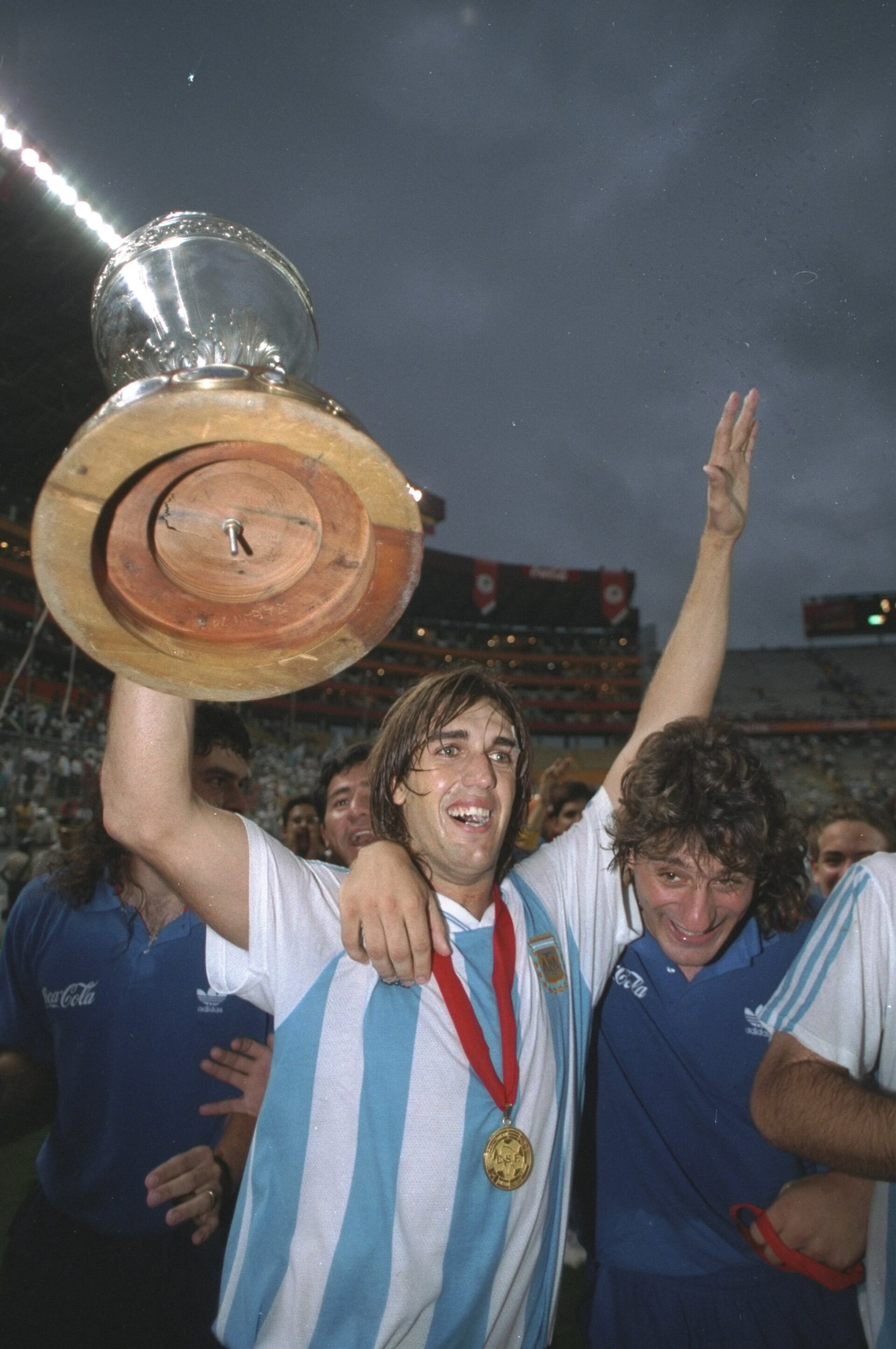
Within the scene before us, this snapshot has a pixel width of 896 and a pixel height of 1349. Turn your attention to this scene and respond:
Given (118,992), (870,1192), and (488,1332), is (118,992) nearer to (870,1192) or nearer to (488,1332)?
(488,1332)

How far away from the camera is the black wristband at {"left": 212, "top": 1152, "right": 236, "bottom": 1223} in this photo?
2.11 metres

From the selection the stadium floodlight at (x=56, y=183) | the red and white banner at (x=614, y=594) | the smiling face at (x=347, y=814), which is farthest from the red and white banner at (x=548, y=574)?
the smiling face at (x=347, y=814)

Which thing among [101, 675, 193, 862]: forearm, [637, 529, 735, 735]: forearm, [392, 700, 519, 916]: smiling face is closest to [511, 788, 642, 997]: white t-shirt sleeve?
[392, 700, 519, 916]: smiling face

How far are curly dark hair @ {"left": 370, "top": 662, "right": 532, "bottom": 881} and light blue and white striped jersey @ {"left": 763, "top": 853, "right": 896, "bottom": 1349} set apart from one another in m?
0.77

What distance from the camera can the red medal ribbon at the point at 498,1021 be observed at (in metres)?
1.51

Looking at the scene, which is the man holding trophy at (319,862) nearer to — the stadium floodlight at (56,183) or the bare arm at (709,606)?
the bare arm at (709,606)

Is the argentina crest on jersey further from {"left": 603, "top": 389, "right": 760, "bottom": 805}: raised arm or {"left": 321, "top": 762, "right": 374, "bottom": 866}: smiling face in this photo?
{"left": 321, "top": 762, "right": 374, "bottom": 866}: smiling face

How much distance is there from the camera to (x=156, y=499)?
3.75ft

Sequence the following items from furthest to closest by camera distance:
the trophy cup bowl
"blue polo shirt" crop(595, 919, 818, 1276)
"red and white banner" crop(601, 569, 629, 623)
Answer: "red and white banner" crop(601, 569, 629, 623), "blue polo shirt" crop(595, 919, 818, 1276), the trophy cup bowl

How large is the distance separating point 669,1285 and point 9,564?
3096 centimetres

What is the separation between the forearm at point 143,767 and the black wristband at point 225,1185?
1.27 m

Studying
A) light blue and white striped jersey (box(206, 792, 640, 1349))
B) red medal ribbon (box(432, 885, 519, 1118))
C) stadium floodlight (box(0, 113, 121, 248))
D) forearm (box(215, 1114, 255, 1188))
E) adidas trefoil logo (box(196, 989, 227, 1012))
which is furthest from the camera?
stadium floodlight (box(0, 113, 121, 248))

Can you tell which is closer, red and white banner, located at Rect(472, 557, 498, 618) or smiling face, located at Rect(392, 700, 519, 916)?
smiling face, located at Rect(392, 700, 519, 916)

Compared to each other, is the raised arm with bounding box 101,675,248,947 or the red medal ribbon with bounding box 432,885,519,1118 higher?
the raised arm with bounding box 101,675,248,947
